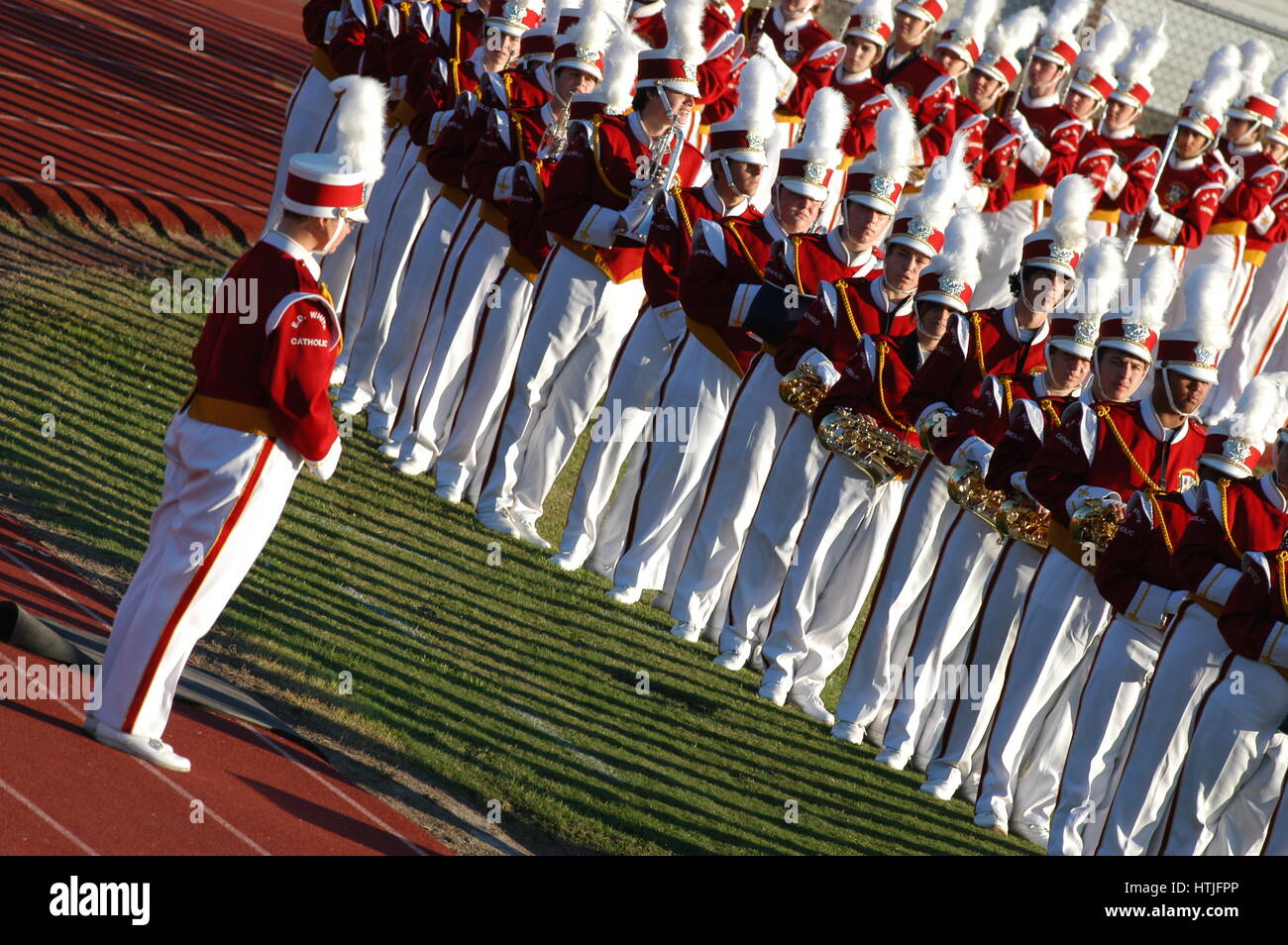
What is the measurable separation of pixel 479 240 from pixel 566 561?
6.10ft

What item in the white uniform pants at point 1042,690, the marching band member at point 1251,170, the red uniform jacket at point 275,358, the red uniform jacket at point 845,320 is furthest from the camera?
the marching band member at point 1251,170

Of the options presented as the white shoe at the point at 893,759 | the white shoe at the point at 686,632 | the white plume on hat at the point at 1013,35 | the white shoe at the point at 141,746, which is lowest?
the white shoe at the point at 141,746

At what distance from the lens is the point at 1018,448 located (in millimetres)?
7020

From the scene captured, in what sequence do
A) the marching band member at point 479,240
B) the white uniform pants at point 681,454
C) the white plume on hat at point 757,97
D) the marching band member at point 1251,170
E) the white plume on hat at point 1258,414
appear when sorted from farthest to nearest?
the marching band member at point 1251,170
the marching band member at point 479,240
the white uniform pants at point 681,454
the white plume on hat at point 757,97
the white plume on hat at point 1258,414

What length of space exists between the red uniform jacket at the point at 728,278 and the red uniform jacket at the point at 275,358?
2963 millimetres

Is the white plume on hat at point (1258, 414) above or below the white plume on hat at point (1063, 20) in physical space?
below

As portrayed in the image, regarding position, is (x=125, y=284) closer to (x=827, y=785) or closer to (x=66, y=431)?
(x=66, y=431)

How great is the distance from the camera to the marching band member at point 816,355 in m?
7.58

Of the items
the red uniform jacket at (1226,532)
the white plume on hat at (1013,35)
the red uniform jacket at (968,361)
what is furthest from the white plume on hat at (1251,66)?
the red uniform jacket at (1226,532)

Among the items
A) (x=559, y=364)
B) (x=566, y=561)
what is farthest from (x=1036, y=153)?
(x=566, y=561)

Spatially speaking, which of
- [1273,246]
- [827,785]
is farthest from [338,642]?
[1273,246]

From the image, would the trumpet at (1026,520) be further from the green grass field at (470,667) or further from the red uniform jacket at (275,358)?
the red uniform jacket at (275,358)

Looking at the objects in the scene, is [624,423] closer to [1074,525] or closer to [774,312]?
[774,312]

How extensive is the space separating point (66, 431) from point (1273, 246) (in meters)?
8.79
